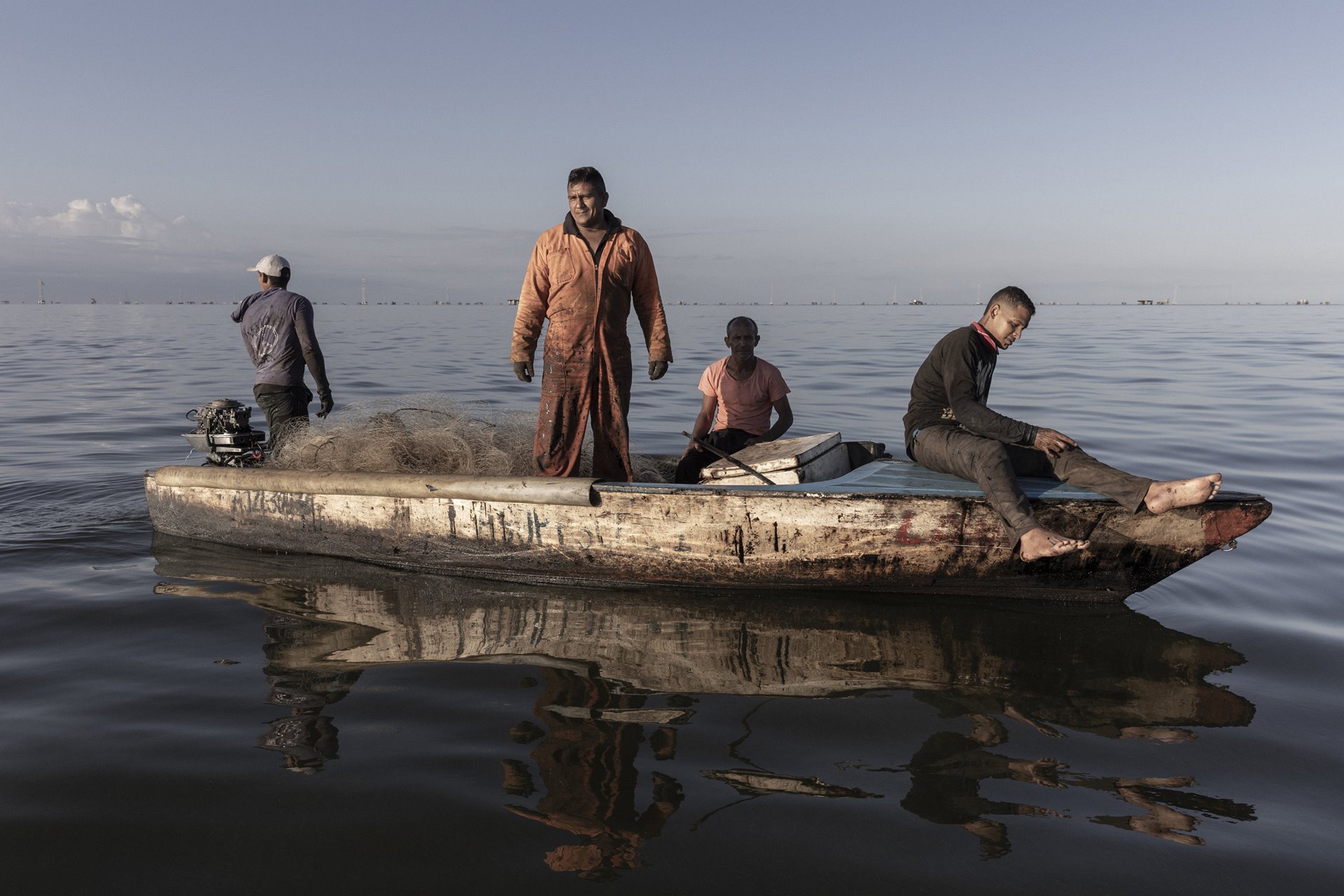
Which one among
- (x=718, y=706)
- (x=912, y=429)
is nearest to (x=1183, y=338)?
(x=912, y=429)

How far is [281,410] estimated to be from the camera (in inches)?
235

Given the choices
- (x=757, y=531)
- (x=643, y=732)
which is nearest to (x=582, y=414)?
(x=757, y=531)

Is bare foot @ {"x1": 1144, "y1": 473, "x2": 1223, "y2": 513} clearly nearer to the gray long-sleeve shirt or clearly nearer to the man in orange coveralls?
the man in orange coveralls

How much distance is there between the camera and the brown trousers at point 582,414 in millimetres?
4867

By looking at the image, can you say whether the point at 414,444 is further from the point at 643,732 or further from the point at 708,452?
the point at 643,732

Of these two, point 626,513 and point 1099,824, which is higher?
point 626,513

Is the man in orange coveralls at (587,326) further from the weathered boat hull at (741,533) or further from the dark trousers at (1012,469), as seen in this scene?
the dark trousers at (1012,469)

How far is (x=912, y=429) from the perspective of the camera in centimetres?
484

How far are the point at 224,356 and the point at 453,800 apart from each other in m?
23.9

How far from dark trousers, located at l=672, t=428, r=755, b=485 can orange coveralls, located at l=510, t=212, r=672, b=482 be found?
2.19 ft

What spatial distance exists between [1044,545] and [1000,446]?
540 mm

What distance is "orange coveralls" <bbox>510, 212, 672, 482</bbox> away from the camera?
473cm

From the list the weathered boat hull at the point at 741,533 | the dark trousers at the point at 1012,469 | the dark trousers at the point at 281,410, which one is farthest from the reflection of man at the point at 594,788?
the dark trousers at the point at 281,410

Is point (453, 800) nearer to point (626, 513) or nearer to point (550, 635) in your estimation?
point (550, 635)
